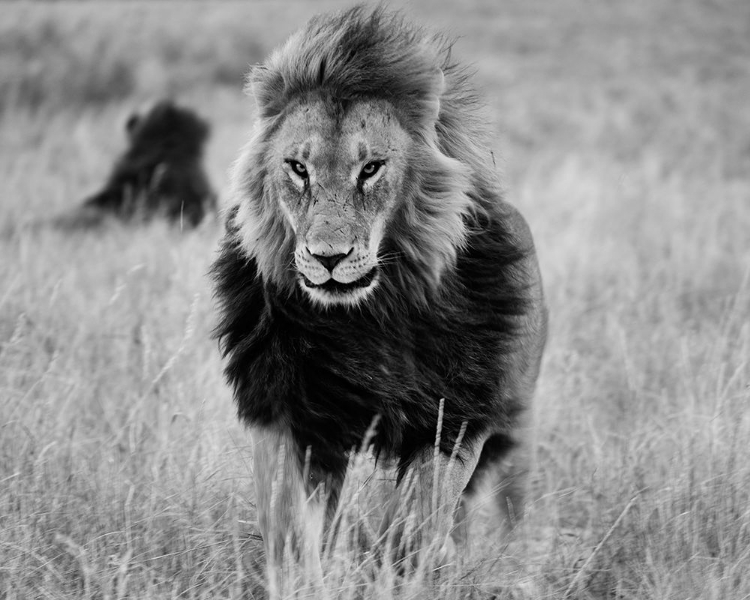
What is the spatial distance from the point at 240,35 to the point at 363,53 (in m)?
17.5

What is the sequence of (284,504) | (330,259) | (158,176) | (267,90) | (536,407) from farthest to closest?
1. (158,176)
2. (536,407)
3. (267,90)
4. (284,504)
5. (330,259)

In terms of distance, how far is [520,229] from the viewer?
175 inches

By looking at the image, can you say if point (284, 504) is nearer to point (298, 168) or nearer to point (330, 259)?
point (330, 259)

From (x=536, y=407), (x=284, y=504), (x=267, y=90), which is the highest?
(x=267, y=90)

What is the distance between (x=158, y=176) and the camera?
347 inches

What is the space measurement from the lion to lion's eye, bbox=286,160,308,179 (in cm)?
500

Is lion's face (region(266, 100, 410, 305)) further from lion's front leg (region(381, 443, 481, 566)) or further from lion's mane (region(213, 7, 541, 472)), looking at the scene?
lion's front leg (region(381, 443, 481, 566))

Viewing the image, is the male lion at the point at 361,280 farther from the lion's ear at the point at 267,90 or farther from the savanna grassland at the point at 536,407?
the savanna grassland at the point at 536,407

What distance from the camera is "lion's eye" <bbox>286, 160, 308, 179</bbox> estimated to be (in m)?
3.55

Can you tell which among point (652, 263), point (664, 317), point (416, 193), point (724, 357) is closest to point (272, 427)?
point (416, 193)

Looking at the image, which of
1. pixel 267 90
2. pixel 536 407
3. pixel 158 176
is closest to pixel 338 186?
pixel 267 90

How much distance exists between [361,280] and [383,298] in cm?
26

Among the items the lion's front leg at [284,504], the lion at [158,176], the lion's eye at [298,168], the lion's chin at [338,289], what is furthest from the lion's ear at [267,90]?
the lion at [158,176]

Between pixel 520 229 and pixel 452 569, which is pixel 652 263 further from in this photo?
pixel 452 569
